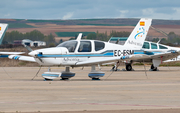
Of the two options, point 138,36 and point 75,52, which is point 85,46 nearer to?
point 75,52

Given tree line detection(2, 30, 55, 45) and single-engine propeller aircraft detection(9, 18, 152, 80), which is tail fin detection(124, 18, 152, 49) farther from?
tree line detection(2, 30, 55, 45)

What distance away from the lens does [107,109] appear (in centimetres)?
835

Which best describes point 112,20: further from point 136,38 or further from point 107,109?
point 107,109

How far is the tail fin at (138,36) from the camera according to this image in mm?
20161

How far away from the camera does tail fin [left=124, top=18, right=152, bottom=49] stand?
20.2m

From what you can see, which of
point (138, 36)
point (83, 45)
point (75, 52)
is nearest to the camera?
point (75, 52)

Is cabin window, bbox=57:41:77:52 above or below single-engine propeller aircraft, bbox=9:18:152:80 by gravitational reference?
above

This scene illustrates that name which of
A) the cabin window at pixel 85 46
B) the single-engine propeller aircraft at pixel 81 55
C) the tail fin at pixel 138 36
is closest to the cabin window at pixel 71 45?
the single-engine propeller aircraft at pixel 81 55

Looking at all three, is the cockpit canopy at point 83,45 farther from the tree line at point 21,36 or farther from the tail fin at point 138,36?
the tree line at point 21,36

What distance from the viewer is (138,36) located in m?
20.5

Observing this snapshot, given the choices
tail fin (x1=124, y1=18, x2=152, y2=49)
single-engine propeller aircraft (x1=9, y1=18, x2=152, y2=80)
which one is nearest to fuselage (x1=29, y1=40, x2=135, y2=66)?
single-engine propeller aircraft (x1=9, y1=18, x2=152, y2=80)

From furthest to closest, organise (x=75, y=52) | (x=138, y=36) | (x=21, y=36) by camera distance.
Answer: (x=21, y=36)
(x=138, y=36)
(x=75, y=52)

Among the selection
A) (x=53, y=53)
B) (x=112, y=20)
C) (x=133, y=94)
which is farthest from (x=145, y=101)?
(x=112, y=20)

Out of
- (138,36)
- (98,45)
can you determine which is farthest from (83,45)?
(138,36)
